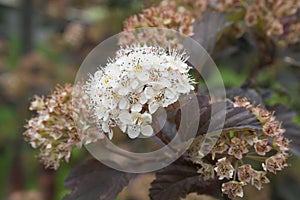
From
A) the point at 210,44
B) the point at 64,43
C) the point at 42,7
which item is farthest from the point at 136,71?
the point at 42,7

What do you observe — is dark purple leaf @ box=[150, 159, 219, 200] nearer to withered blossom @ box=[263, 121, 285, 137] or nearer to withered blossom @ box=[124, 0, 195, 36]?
withered blossom @ box=[263, 121, 285, 137]

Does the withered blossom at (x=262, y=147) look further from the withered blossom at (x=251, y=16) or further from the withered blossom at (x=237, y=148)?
the withered blossom at (x=251, y=16)

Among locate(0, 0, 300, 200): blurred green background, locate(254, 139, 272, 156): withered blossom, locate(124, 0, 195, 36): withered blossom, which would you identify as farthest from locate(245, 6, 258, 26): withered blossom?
locate(254, 139, 272, 156): withered blossom

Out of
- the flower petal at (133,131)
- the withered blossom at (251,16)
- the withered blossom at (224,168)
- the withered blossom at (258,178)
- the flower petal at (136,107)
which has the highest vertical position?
the withered blossom at (251,16)

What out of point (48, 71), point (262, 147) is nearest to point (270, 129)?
point (262, 147)

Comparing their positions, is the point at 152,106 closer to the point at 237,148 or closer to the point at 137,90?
the point at 137,90

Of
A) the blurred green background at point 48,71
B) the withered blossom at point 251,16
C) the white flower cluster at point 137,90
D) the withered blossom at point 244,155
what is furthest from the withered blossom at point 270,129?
the blurred green background at point 48,71
